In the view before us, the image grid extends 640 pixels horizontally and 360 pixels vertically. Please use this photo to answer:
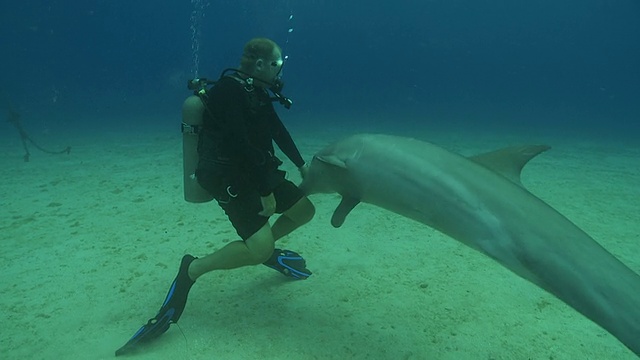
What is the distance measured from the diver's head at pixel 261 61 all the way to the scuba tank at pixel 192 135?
0.39 m

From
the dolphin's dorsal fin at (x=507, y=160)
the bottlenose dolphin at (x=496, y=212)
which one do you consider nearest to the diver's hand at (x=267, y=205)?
the bottlenose dolphin at (x=496, y=212)

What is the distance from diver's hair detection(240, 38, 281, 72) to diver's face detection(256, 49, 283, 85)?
0.08 ft

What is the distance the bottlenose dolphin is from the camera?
180 centimetres

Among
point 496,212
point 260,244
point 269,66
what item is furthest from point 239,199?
point 496,212

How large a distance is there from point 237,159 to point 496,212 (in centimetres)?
175

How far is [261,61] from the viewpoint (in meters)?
3.04

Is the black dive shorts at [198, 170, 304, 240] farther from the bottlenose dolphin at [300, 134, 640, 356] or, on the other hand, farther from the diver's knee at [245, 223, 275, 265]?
the bottlenose dolphin at [300, 134, 640, 356]

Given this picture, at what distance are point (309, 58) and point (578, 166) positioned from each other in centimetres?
9707

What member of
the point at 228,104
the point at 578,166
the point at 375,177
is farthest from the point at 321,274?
the point at 578,166

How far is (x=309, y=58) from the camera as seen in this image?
101 m

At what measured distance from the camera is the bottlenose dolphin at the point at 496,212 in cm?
180

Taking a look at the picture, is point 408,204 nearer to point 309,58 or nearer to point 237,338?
point 237,338

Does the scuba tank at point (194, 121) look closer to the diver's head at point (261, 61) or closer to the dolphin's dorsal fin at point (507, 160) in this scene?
the diver's head at point (261, 61)

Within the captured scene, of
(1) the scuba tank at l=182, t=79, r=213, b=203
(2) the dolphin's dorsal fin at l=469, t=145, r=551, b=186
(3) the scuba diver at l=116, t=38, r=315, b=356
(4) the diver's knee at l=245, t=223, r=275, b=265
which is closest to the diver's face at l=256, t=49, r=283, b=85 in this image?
(3) the scuba diver at l=116, t=38, r=315, b=356
